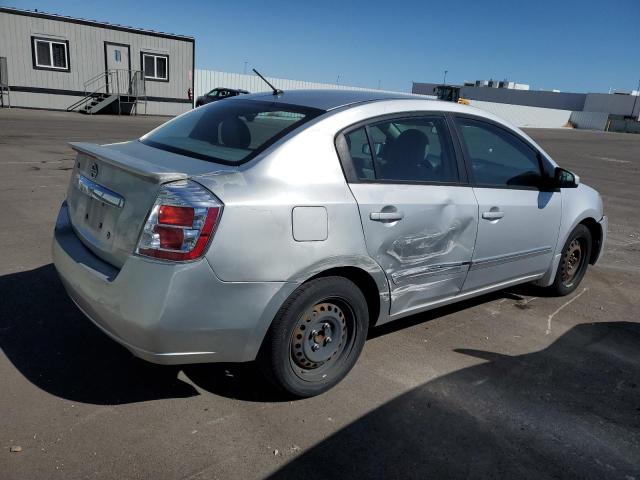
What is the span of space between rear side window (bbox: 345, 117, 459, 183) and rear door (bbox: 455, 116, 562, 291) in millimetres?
201

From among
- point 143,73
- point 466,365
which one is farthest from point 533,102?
point 466,365

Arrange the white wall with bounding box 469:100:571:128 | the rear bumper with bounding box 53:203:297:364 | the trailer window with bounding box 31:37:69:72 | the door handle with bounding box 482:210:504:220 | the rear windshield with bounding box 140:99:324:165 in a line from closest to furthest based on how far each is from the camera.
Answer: the rear bumper with bounding box 53:203:297:364, the rear windshield with bounding box 140:99:324:165, the door handle with bounding box 482:210:504:220, the trailer window with bounding box 31:37:69:72, the white wall with bounding box 469:100:571:128

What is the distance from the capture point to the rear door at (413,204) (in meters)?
3.11

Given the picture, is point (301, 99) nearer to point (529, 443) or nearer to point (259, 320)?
point (259, 320)

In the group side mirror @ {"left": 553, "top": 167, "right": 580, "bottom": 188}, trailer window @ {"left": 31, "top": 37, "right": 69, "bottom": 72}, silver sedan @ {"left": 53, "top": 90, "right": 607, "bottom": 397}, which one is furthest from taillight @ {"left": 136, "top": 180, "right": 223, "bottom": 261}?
trailer window @ {"left": 31, "top": 37, "right": 69, "bottom": 72}

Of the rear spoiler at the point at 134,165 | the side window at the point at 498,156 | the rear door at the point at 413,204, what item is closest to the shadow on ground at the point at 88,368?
the rear door at the point at 413,204

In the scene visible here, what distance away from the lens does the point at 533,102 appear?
84.9 meters

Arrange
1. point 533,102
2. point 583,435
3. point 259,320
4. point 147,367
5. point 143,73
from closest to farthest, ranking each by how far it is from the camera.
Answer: point 259,320 → point 583,435 → point 147,367 → point 143,73 → point 533,102

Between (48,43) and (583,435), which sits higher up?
(48,43)

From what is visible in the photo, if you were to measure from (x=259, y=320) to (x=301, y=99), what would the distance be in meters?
1.54

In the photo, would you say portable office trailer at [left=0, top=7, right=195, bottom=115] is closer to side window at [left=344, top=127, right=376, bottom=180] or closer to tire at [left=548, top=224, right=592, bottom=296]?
tire at [left=548, top=224, right=592, bottom=296]

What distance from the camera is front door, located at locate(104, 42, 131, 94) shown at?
26.6 metres

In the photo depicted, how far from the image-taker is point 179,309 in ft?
8.13

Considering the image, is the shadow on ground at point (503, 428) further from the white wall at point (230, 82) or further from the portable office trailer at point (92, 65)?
the white wall at point (230, 82)
